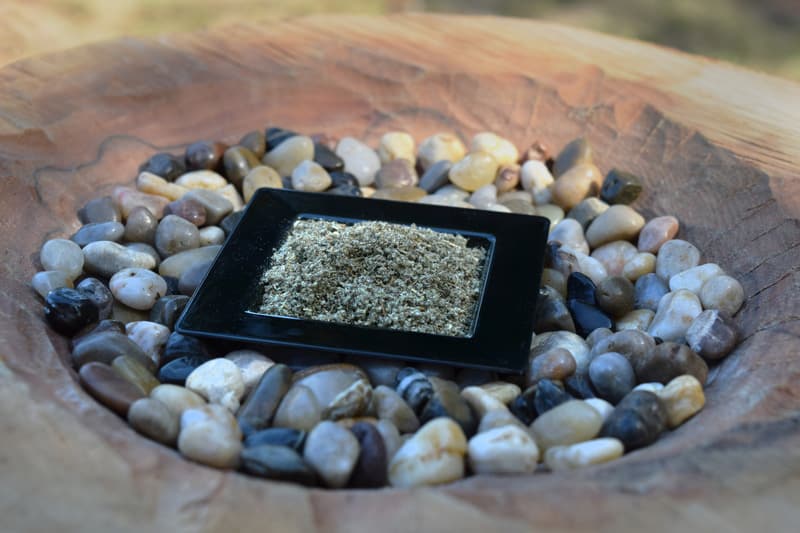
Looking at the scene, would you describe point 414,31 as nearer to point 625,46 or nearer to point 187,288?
point 625,46

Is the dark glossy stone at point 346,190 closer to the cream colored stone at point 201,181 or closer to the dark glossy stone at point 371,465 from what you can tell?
the cream colored stone at point 201,181

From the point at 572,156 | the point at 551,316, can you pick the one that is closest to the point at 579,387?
the point at 551,316

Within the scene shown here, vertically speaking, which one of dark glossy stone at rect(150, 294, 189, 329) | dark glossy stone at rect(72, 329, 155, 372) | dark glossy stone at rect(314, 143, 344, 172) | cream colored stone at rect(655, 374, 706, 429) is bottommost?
dark glossy stone at rect(150, 294, 189, 329)

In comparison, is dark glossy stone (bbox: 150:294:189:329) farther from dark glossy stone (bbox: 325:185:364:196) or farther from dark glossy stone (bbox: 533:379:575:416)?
dark glossy stone (bbox: 533:379:575:416)

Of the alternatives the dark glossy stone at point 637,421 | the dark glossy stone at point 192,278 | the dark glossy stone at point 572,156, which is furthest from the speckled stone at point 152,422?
the dark glossy stone at point 572,156

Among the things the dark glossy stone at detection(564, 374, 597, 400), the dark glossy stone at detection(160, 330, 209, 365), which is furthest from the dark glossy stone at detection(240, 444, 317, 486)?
the dark glossy stone at detection(564, 374, 597, 400)
